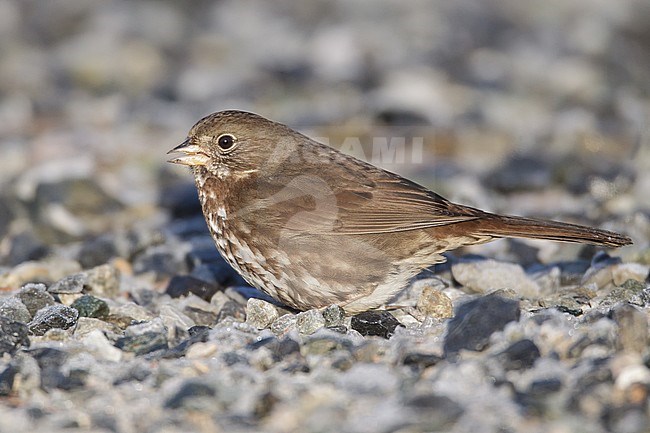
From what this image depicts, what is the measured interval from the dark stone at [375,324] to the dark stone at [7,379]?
151 centimetres

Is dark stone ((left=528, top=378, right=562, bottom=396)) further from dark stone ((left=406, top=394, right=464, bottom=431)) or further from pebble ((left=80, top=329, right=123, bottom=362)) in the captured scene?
pebble ((left=80, top=329, right=123, bottom=362))

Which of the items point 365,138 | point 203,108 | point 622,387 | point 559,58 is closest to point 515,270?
point 622,387

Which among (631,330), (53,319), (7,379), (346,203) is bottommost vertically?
(7,379)

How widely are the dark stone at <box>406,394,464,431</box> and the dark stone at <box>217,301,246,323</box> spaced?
1697mm

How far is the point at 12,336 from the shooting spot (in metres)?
4.11

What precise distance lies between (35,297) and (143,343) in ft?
2.95

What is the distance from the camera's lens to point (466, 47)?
12.0m

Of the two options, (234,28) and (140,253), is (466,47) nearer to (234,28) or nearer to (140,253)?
(234,28)

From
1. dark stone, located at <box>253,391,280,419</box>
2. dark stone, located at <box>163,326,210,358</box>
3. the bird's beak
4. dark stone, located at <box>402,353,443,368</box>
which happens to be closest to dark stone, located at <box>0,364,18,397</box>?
dark stone, located at <box>163,326,210,358</box>

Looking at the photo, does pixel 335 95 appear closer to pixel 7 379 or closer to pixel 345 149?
pixel 345 149

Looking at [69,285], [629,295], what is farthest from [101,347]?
[629,295]

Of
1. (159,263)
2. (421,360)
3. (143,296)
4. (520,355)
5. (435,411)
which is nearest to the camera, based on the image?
(435,411)

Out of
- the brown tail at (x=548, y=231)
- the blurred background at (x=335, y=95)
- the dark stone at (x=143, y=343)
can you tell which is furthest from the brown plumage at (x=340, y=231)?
the blurred background at (x=335, y=95)

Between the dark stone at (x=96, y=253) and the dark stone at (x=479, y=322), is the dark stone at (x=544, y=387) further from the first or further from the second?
the dark stone at (x=96, y=253)
